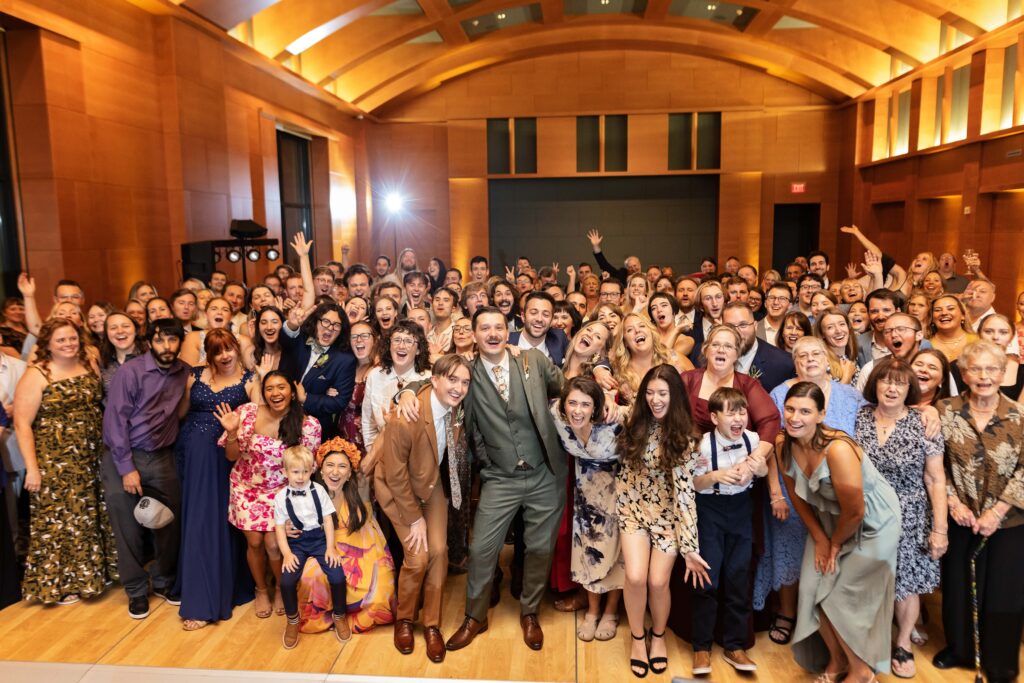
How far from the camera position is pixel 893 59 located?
517 inches

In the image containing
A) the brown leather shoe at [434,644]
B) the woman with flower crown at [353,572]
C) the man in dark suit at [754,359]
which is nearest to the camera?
the brown leather shoe at [434,644]

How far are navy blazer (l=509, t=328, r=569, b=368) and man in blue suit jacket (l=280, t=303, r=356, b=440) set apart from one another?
1171 millimetres

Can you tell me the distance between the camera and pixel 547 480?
3998mm

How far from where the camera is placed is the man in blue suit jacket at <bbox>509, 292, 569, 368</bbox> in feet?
15.7

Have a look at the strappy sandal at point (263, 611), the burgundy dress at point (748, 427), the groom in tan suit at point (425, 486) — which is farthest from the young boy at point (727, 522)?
the strappy sandal at point (263, 611)

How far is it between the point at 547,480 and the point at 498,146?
13020 mm

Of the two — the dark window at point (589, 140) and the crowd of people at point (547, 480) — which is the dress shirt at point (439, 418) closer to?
the crowd of people at point (547, 480)

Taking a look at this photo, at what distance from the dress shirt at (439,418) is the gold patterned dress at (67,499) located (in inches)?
93.0

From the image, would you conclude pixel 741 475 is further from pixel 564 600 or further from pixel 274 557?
pixel 274 557

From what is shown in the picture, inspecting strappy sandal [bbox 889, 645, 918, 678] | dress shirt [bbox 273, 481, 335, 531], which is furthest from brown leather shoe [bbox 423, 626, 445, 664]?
strappy sandal [bbox 889, 645, 918, 678]

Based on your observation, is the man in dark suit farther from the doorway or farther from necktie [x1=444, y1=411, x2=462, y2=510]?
Result: the doorway

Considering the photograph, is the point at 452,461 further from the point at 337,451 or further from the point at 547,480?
the point at 337,451

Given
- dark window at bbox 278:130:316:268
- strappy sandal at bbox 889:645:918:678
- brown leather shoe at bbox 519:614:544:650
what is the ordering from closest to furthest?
strappy sandal at bbox 889:645:918:678, brown leather shoe at bbox 519:614:544:650, dark window at bbox 278:130:316:268

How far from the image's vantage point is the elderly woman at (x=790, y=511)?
147 inches
